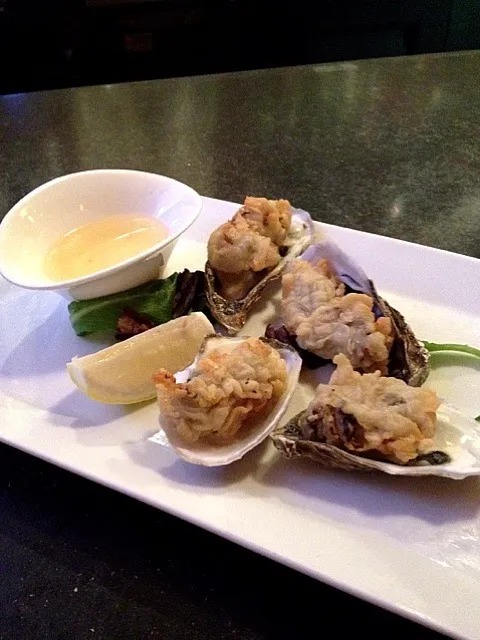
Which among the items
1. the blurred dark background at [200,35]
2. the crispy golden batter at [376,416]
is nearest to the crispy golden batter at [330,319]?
the crispy golden batter at [376,416]

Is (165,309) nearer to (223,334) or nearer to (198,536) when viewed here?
(223,334)

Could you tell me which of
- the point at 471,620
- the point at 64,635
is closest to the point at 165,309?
the point at 64,635

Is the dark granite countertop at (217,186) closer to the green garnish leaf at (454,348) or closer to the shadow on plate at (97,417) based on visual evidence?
the shadow on plate at (97,417)

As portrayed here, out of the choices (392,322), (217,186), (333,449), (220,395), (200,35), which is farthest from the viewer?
(200,35)

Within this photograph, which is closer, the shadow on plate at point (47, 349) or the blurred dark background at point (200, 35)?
the shadow on plate at point (47, 349)

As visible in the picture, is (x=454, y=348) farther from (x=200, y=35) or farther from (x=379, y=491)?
(x=200, y=35)

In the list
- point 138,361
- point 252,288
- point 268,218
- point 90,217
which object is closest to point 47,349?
point 138,361
